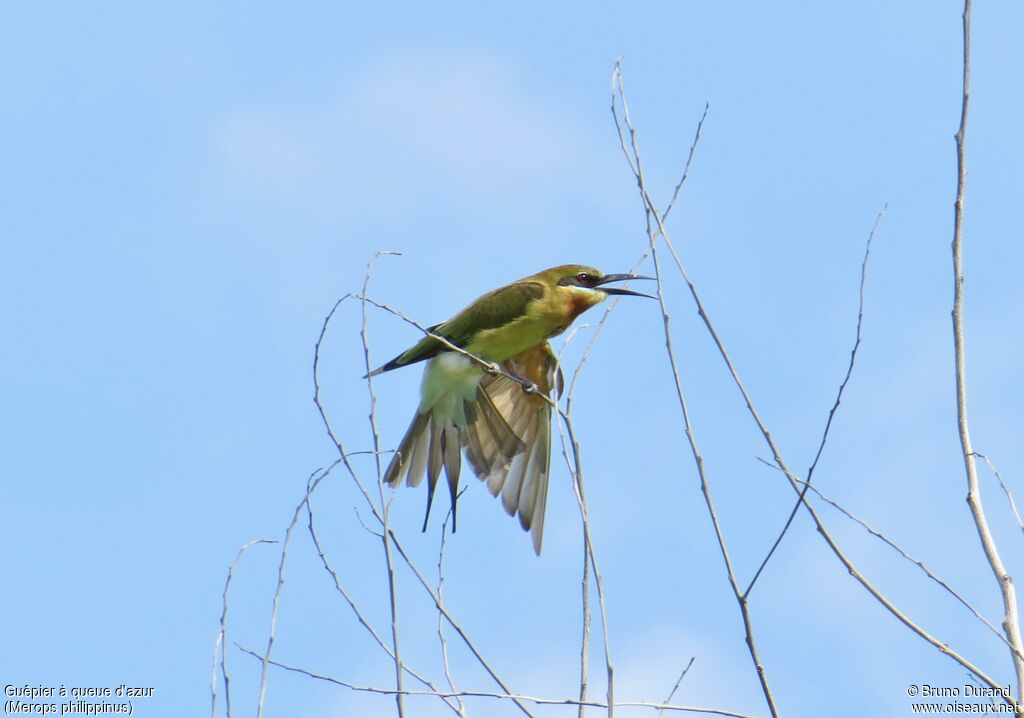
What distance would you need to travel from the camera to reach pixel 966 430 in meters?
2.69

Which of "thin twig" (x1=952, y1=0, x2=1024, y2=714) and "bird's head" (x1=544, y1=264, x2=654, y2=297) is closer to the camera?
"thin twig" (x1=952, y1=0, x2=1024, y2=714)

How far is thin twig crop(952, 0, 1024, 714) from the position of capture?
2615mm

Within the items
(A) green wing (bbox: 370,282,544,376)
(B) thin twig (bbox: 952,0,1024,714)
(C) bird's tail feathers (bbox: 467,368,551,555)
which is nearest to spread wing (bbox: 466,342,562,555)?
(C) bird's tail feathers (bbox: 467,368,551,555)

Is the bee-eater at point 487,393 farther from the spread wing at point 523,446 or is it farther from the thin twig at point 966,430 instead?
the thin twig at point 966,430

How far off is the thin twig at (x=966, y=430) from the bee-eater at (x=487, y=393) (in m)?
2.88

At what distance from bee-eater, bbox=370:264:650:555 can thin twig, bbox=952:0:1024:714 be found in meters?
2.88

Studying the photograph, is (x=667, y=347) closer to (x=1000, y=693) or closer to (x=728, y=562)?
(x=728, y=562)

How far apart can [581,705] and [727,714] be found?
12.5 inches

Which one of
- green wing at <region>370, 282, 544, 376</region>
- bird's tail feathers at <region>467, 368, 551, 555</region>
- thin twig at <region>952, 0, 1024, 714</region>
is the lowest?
thin twig at <region>952, 0, 1024, 714</region>

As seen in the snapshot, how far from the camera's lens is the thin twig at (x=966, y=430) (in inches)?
103

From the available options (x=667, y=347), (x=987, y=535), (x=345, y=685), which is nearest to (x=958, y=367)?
(x=987, y=535)

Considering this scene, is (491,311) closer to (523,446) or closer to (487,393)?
(487,393)

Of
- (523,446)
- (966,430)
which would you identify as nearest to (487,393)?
(523,446)

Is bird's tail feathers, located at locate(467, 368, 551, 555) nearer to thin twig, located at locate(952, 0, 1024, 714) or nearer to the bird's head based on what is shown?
the bird's head
